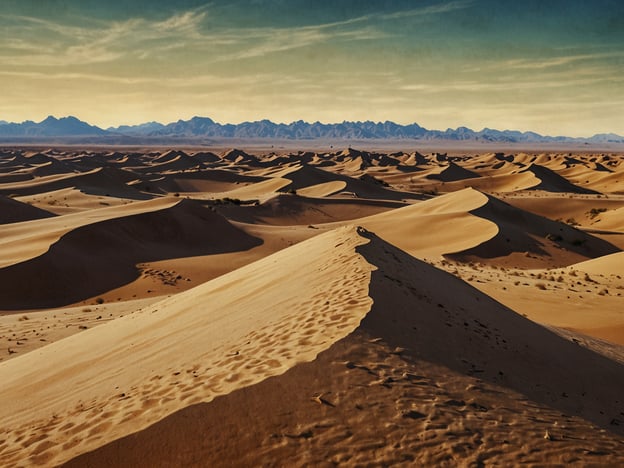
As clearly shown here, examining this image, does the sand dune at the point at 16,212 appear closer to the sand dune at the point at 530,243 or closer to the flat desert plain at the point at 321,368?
the flat desert plain at the point at 321,368

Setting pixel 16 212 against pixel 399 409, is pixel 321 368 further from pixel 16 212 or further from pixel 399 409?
pixel 16 212

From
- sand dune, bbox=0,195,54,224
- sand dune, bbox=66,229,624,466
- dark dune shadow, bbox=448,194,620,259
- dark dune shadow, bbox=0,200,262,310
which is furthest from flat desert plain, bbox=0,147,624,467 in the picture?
sand dune, bbox=0,195,54,224

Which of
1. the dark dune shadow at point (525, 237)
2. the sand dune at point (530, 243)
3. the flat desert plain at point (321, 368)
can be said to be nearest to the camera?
the flat desert plain at point (321, 368)

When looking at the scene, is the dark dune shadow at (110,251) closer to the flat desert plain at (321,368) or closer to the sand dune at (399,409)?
the flat desert plain at (321,368)

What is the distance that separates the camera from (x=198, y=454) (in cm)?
462

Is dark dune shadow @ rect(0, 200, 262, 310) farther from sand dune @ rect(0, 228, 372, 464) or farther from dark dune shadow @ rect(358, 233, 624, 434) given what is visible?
dark dune shadow @ rect(358, 233, 624, 434)

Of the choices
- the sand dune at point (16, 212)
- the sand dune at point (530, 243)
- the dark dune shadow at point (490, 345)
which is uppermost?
the dark dune shadow at point (490, 345)

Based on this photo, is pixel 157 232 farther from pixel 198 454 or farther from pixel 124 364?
pixel 198 454

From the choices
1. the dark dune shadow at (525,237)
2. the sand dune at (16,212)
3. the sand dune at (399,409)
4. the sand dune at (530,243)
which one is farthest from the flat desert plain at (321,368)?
the sand dune at (16,212)

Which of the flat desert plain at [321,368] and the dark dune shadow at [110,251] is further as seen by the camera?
the dark dune shadow at [110,251]

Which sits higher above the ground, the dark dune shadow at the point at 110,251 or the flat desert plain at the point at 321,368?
the flat desert plain at the point at 321,368

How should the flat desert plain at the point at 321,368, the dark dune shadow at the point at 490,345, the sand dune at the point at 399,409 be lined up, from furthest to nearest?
the dark dune shadow at the point at 490,345 < the flat desert plain at the point at 321,368 < the sand dune at the point at 399,409

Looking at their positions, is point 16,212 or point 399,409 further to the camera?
point 16,212

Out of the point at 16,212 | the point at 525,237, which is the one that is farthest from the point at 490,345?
the point at 16,212
